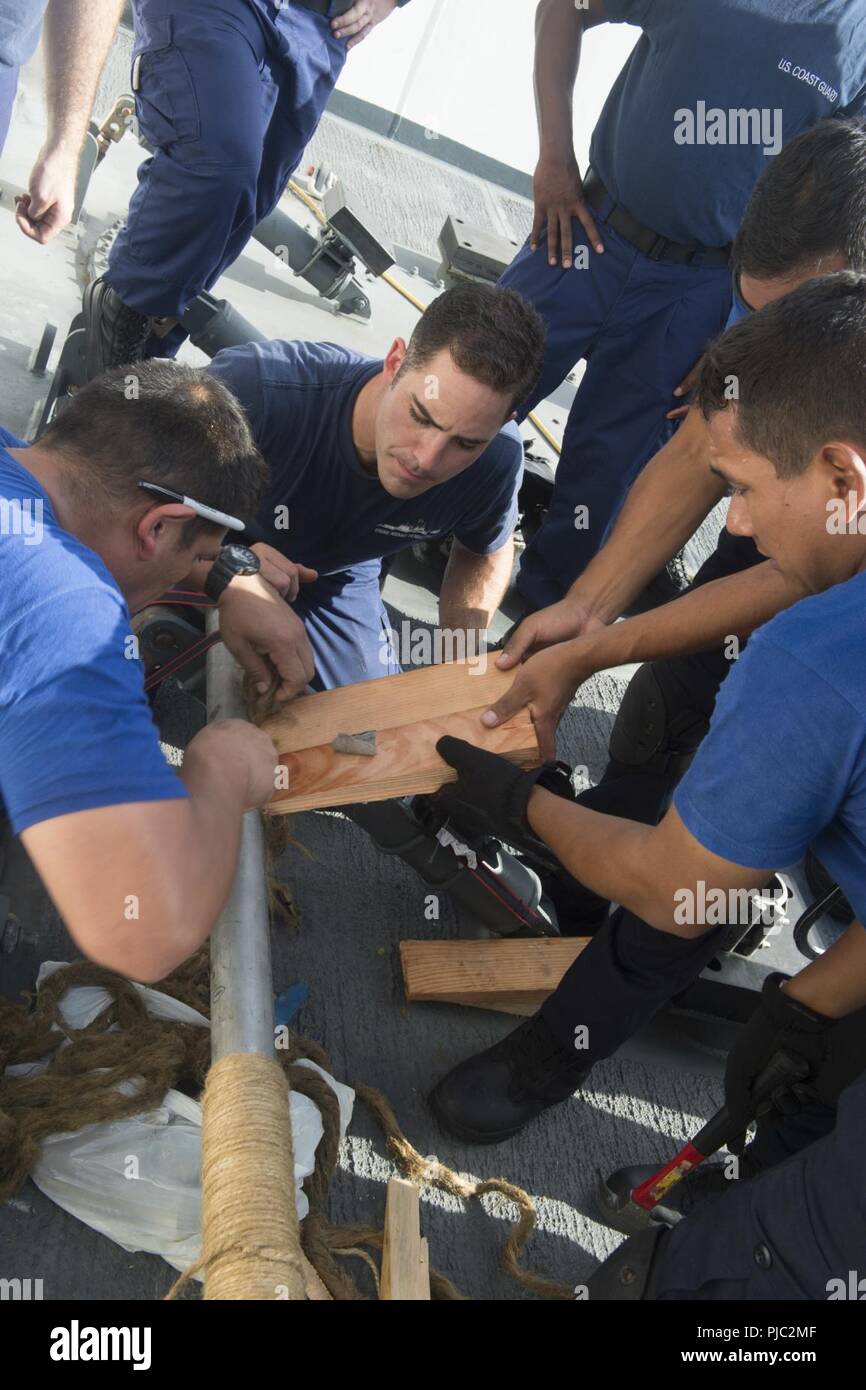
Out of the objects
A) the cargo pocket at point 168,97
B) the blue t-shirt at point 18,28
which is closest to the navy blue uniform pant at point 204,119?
the cargo pocket at point 168,97

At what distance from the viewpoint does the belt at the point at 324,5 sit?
3092 mm

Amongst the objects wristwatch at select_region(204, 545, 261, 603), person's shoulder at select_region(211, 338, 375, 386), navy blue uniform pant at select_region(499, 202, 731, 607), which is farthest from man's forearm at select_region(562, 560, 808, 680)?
navy blue uniform pant at select_region(499, 202, 731, 607)

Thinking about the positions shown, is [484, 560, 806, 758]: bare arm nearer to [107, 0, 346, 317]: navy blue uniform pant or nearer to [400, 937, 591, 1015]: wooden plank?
[400, 937, 591, 1015]: wooden plank

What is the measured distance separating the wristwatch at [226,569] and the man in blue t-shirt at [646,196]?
1.23 metres

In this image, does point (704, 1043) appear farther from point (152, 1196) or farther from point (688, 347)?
point (688, 347)

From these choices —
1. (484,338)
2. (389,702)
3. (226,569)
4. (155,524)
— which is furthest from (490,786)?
(484,338)

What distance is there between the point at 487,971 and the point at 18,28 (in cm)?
245

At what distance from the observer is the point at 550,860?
2391 millimetres

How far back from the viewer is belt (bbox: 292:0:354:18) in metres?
3.09

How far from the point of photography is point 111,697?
4.58ft

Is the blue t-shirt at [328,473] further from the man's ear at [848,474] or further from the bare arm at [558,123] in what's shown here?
the man's ear at [848,474]

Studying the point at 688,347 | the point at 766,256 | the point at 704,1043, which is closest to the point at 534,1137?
the point at 704,1043

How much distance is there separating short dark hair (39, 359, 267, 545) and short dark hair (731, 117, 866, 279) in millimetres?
1196

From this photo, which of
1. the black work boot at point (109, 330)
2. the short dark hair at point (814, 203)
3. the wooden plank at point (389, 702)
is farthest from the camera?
the black work boot at point (109, 330)
